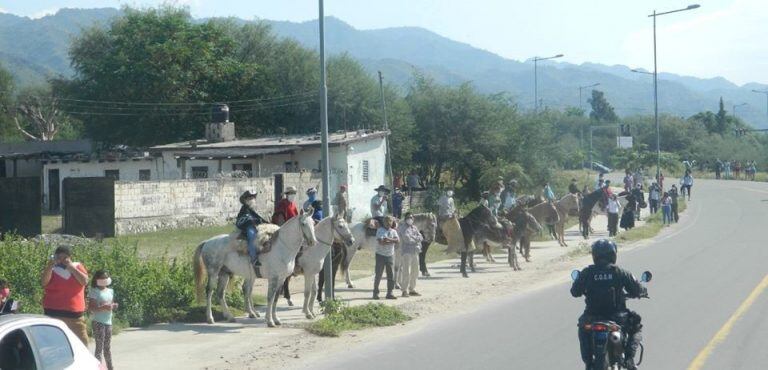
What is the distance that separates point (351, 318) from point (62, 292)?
6255 mm

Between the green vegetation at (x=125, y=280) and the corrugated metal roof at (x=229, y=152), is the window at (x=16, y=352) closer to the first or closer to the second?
the green vegetation at (x=125, y=280)

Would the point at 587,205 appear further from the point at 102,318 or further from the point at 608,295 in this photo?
the point at 608,295

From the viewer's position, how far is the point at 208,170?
48.4 meters

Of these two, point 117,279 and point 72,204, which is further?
point 72,204

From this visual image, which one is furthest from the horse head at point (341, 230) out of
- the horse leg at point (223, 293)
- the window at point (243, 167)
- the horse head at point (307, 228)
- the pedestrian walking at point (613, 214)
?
the window at point (243, 167)

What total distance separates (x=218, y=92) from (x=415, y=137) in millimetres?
15629

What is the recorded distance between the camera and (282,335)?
53.0 ft

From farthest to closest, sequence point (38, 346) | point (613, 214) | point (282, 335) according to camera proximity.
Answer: point (613, 214) < point (282, 335) < point (38, 346)

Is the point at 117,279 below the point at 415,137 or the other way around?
below

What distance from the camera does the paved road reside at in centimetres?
1345

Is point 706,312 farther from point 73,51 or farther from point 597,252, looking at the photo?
point 73,51

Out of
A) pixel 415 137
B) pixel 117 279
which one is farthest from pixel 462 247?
pixel 415 137

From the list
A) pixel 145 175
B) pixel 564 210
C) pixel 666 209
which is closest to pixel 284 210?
pixel 564 210

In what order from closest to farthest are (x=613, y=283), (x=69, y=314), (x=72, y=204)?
(x=613, y=283) → (x=69, y=314) → (x=72, y=204)
